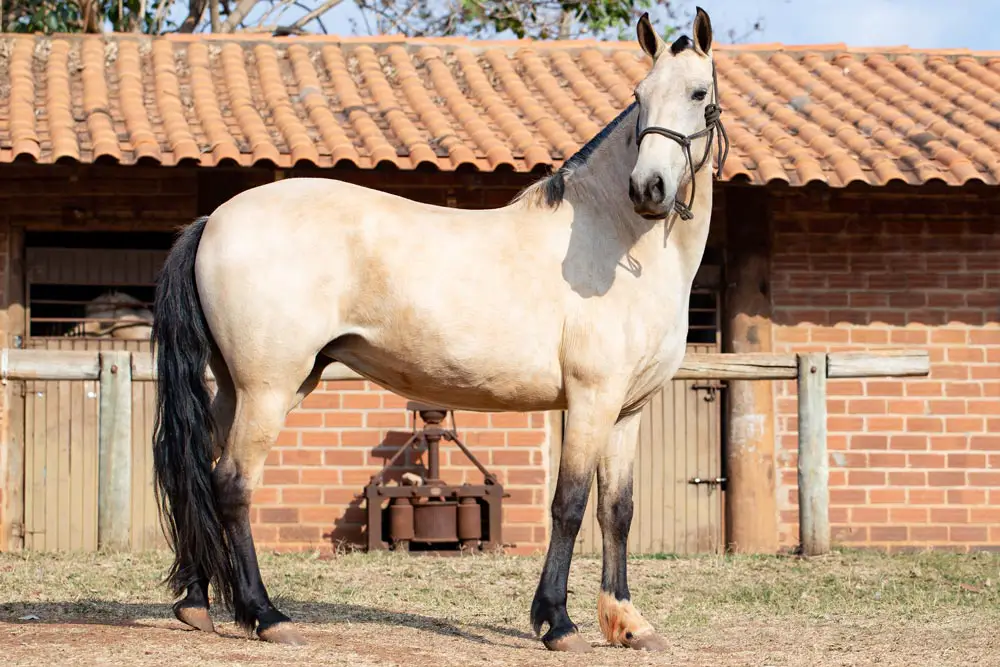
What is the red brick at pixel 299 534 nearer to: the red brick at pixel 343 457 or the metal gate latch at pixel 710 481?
the red brick at pixel 343 457

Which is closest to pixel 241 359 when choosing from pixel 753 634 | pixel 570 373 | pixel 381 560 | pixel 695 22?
pixel 570 373

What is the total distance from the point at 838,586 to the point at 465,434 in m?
3.19

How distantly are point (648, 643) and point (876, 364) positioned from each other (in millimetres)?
3856

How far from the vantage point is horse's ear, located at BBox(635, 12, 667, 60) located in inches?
206

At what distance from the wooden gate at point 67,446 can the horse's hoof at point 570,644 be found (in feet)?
16.8

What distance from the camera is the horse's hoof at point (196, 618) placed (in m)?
5.21

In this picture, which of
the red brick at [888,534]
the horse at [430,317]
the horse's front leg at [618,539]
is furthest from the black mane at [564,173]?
the red brick at [888,534]

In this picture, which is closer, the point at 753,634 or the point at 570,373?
the point at 570,373

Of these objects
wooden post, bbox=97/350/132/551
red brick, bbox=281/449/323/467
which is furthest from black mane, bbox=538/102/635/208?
red brick, bbox=281/449/323/467

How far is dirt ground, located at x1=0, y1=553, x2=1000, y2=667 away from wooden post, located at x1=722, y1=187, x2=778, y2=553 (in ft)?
3.10

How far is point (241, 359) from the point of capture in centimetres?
500

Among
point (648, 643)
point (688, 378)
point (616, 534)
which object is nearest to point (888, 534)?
point (688, 378)

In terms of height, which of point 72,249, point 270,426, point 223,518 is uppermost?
point 72,249

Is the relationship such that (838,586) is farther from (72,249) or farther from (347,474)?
(72,249)
